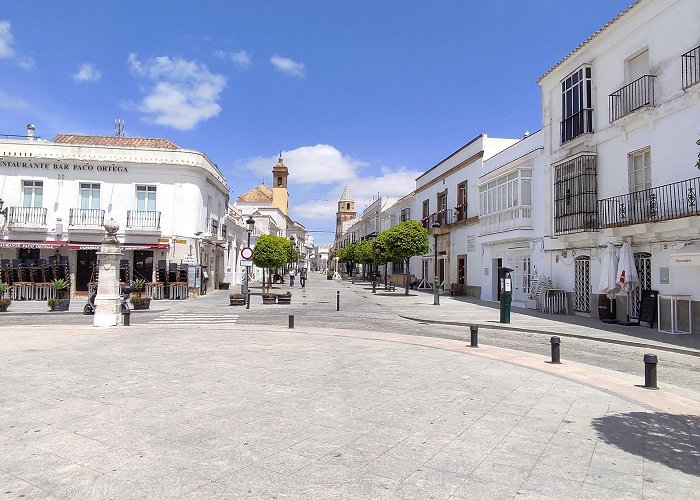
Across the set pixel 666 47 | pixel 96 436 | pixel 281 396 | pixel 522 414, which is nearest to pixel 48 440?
pixel 96 436

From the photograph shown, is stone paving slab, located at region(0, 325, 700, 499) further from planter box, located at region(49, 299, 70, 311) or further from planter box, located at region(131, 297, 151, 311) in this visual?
planter box, located at region(49, 299, 70, 311)

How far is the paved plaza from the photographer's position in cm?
376

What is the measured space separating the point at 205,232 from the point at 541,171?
19.3 metres

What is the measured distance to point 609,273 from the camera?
15.5 m

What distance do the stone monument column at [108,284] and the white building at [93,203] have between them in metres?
12.3

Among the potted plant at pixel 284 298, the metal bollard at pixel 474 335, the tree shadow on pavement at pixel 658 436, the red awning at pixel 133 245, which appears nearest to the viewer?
the tree shadow on pavement at pixel 658 436

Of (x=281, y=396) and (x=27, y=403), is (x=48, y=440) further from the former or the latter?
(x=281, y=396)

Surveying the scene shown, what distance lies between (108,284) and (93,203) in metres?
14.6

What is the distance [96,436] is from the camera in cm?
473

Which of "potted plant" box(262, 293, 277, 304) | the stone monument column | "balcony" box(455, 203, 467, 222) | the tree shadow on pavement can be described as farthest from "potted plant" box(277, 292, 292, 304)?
the tree shadow on pavement

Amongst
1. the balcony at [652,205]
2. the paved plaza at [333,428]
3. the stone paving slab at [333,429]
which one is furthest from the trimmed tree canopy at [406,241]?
the stone paving slab at [333,429]

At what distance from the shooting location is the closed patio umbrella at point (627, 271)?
14.7 metres

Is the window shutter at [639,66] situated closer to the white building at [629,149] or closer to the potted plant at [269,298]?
the white building at [629,149]

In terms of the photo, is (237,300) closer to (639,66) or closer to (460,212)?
(460,212)
